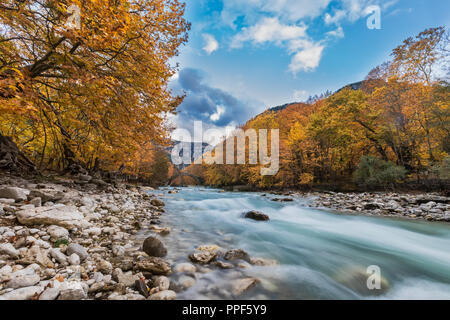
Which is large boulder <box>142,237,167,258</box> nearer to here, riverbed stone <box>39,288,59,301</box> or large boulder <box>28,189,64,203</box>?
riverbed stone <box>39,288,59,301</box>

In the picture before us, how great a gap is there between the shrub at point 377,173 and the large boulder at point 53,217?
18.9m

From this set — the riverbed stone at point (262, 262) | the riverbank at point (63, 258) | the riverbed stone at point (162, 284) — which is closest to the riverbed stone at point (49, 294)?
the riverbank at point (63, 258)

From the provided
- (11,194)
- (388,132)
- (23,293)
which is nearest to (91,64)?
(11,194)

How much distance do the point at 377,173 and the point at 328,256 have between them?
15058 millimetres

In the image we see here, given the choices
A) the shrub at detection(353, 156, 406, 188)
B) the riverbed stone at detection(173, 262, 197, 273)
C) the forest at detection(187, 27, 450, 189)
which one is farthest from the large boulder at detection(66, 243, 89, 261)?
the shrub at detection(353, 156, 406, 188)

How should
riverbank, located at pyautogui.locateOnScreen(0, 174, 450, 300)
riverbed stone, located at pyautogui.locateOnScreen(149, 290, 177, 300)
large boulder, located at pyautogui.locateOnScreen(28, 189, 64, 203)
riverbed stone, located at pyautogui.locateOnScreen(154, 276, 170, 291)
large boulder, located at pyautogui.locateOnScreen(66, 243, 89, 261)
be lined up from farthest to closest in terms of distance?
large boulder, located at pyautogui.locateOnScreen(28, 189, 64, 203) → large boulder, located at pyautogui.locateOnScreen(66, 243, 89, 261) → riverbed stone, located at pyautogui.locateOnScreen(154, 276, 170, 291) → riverbed stone, located at pyautogui.locateOnScreen(149, 290, 177, 300) → riverbank, located at pyautogui.locateOnScreen(0, 174, 450, 300)

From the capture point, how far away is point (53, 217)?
9.93ft

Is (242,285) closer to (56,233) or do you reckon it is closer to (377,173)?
(56,233)

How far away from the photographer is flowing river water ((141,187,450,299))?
2.47m

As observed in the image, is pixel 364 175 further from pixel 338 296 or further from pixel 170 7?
pixel 170 7

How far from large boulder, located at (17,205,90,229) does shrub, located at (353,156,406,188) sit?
1887 centimetres

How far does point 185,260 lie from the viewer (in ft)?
10.2

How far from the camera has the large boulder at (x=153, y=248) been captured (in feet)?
10.2
